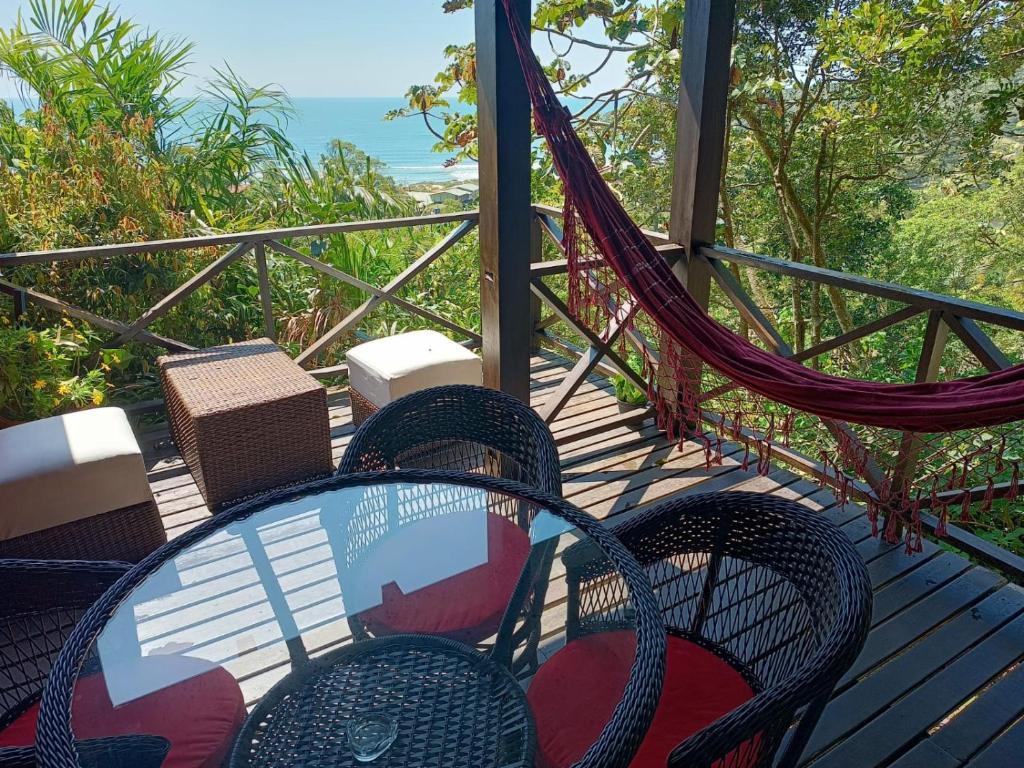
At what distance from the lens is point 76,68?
4082mm

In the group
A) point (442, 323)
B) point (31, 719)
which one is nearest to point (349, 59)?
point (442, 323)

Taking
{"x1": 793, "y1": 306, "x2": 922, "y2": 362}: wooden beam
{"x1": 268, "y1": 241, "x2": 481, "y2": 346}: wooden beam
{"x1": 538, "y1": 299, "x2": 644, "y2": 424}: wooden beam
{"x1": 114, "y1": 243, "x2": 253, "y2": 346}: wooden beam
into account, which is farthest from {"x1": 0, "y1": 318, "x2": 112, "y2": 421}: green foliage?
{"x1": 793, "y1": 306, "x2": 922, "y2": 362}: wooden beam

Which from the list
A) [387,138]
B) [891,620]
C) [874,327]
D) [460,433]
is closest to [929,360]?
[874,327]

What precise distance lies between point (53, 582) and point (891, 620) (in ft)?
6.53

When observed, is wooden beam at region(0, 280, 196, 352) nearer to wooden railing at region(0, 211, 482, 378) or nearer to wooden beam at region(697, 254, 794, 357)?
wooden railing at region(0, 211, 482, 378)

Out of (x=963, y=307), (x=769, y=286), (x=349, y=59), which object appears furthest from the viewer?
(x=349, y=59)

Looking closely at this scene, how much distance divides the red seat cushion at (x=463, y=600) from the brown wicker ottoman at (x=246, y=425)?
1216 mm

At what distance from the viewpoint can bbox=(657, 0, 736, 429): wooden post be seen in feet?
7.63

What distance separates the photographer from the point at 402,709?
1.10m

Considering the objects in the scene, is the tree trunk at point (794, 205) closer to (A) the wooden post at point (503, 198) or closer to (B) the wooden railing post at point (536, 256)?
(B) the wooden railing post at point (536, 256)

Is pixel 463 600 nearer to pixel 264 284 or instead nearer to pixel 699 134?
pixel 699 134

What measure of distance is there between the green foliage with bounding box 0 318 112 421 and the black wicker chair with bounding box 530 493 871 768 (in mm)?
2260

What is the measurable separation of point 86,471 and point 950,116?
693cm

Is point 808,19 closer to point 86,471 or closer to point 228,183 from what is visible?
point 228,183
